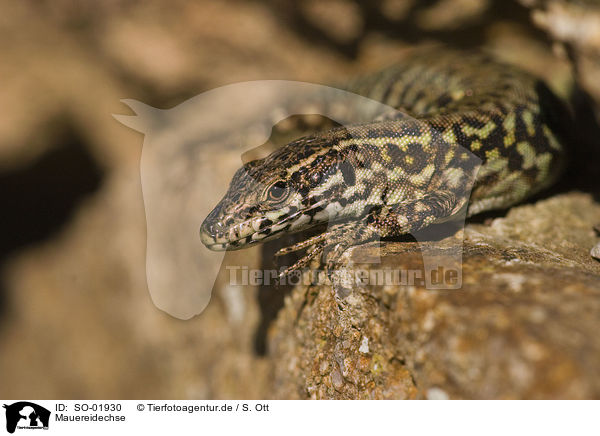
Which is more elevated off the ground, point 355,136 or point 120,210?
point 355,136

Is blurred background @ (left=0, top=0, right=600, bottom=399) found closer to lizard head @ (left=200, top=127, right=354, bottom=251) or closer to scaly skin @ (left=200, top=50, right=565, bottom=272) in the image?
scaly skin @ (left=200, top=50, right=565, bottom=272)

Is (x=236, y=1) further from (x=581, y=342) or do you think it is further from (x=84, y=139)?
(x=581, y=342)

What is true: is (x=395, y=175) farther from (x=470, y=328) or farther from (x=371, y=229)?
(x=470, y=328)
